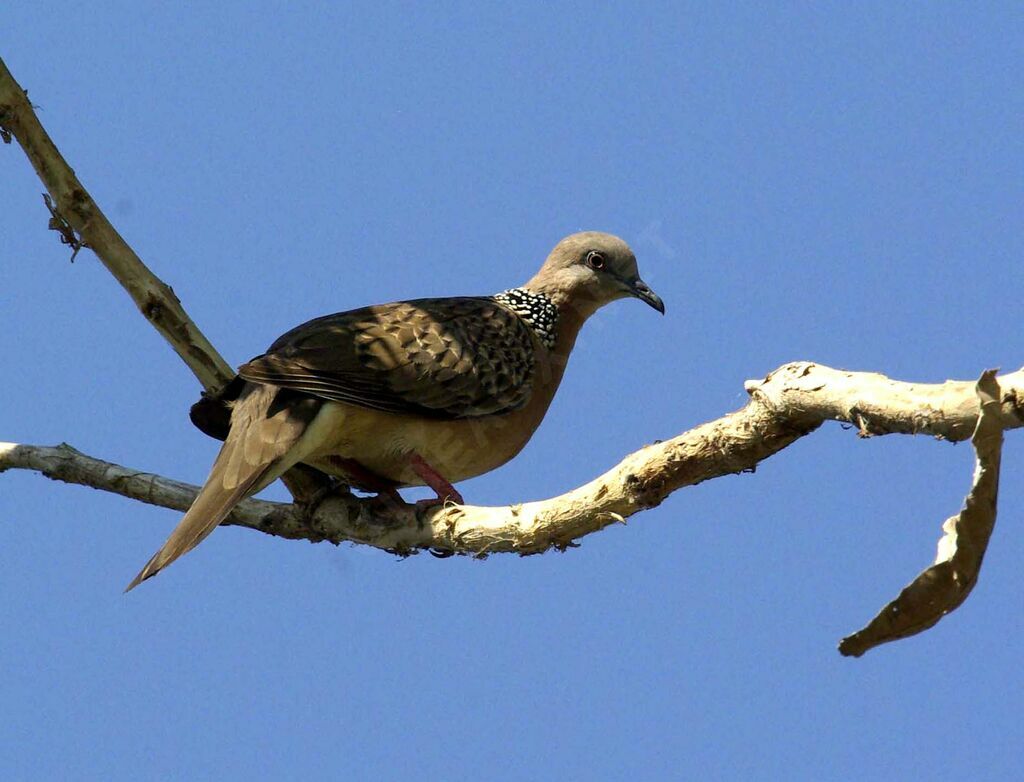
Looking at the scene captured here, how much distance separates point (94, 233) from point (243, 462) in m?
1.03

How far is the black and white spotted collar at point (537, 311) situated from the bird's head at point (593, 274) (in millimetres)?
57

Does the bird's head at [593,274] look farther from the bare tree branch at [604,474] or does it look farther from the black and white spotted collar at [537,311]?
the bare tree branch at [604,474]

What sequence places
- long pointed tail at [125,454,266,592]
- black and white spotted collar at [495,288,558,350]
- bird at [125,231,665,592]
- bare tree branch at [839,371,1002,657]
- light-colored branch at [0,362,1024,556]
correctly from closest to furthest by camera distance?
bare tree branch at [839,371,1002,657]
light-colored branch at [0,362,1024,556]
long pointed tail at [125,454,266,592]
bird at [125,231,665,592]
black and white spotted collar at [495,288,558,350]

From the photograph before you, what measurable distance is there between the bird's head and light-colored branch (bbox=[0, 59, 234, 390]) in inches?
77.6

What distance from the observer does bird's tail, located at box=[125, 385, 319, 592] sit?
4.55 metres

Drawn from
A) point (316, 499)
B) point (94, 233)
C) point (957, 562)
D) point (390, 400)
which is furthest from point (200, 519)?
point (957, 562)

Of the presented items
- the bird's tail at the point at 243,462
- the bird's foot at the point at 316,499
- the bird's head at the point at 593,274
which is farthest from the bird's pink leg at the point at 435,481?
the bird's head at the point at 593,274

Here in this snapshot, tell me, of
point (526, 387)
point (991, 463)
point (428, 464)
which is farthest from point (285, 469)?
point (991, 463)

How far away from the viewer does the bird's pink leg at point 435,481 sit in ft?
16.9

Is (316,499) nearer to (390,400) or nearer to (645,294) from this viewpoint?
(390,400)

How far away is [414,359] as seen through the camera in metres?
5.51

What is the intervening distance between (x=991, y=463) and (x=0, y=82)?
3665 millimetres

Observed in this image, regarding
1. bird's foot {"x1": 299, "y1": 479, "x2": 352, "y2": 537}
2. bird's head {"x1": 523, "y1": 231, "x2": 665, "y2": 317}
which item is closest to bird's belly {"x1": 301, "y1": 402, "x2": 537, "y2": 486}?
bird's foot {"x1": 299, "y1": 479, "x2": 352, "y2": 537}

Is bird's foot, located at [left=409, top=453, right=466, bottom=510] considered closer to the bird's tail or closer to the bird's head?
the bird's tail
